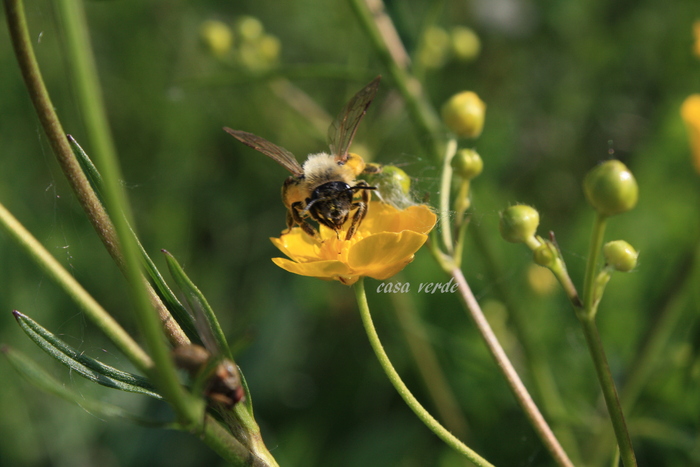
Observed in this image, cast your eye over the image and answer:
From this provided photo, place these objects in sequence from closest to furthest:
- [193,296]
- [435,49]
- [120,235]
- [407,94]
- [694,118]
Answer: [120,235], [193,296], [694,118], [407,94], [435,49]

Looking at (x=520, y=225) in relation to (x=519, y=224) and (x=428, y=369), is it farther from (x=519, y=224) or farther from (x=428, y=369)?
(x=428, y=369)

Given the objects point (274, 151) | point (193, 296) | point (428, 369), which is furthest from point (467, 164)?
point (428, 369)

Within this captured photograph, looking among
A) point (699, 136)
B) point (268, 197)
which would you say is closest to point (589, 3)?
point (268, 197)

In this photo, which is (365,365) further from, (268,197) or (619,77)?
(619,77)

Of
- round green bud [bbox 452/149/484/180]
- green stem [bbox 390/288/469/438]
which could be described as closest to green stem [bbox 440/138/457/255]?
round green bud [bbox 452/149/484/180]

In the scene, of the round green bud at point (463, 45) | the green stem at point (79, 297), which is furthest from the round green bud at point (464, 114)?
the round green bud at point (463, 45)
